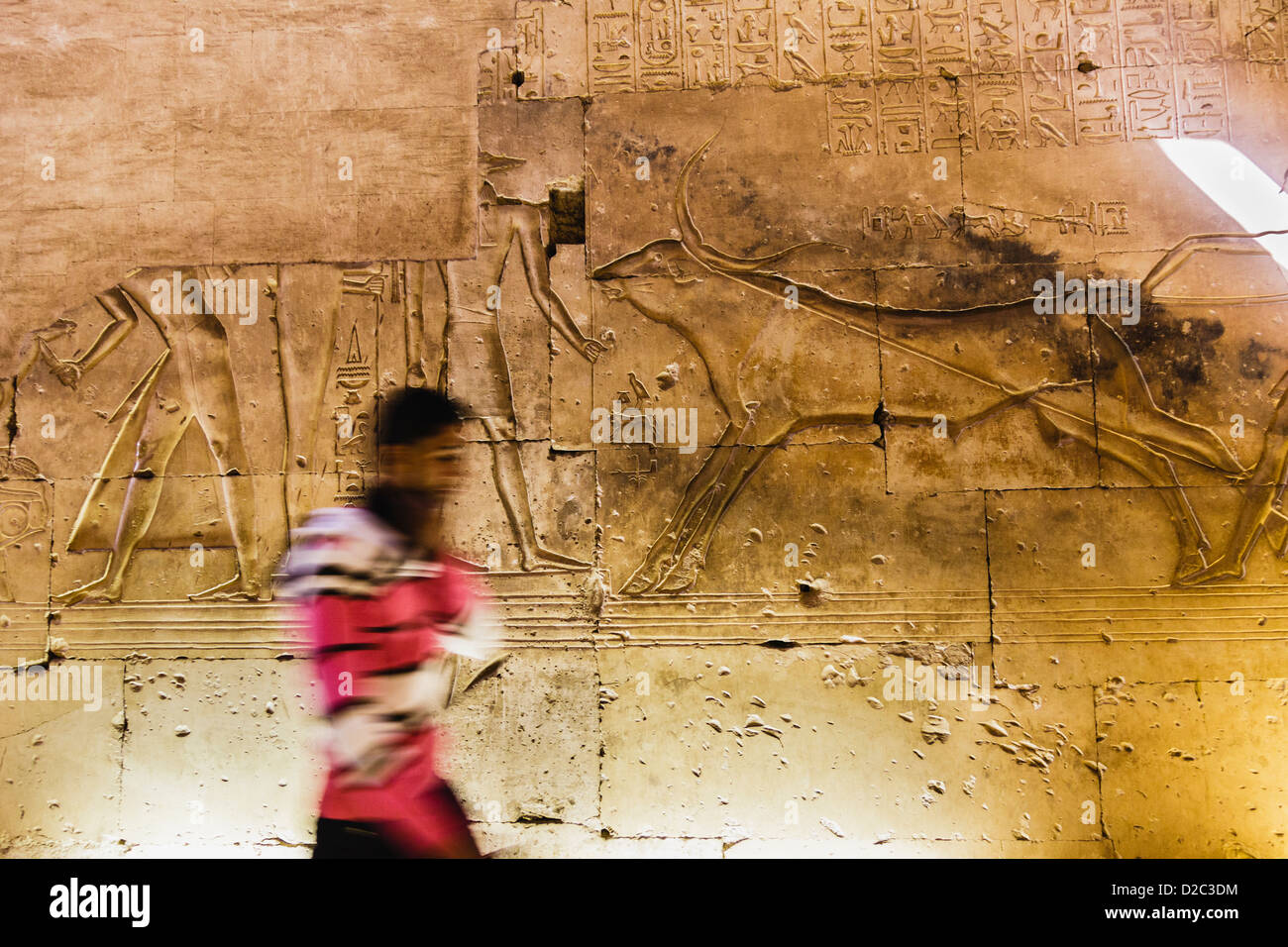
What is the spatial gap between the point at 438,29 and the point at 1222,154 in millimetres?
4146

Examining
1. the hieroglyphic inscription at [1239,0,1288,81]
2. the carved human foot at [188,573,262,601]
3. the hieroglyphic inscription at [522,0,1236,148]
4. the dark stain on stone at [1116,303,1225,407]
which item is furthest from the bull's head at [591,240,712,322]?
the hieroglyphic inscription at [1239,0,1288,81]

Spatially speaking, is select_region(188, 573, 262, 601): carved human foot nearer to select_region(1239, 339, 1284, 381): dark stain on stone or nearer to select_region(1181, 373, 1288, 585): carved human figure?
select_region(1181, 373, 1288, 585): carved human figure

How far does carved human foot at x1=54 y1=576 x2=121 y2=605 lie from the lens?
3.88m

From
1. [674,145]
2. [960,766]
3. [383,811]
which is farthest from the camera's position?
[674,145]

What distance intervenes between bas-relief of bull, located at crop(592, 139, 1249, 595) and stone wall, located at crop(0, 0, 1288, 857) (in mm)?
21

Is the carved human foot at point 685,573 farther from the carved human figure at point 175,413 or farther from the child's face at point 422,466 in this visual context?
the carved human figure at point 175,413

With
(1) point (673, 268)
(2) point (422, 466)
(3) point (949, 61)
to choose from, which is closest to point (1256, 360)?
(3) point (949, 61)

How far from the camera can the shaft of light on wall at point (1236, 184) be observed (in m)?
3.71

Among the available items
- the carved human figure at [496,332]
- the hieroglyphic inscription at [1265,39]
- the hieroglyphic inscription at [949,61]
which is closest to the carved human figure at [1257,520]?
the hieroglyphic inscription at [949,61]

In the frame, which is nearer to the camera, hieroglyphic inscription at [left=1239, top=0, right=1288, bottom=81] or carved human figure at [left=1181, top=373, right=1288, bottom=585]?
carved human figure at [left=1181, top=373, right=1288, bottom=585]

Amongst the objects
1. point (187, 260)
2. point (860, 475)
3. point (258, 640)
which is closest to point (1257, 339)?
point (860, 475)

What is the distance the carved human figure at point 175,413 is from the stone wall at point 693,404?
0.07 feet

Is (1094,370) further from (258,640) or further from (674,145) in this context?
(258,640)

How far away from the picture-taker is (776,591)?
147 inches
